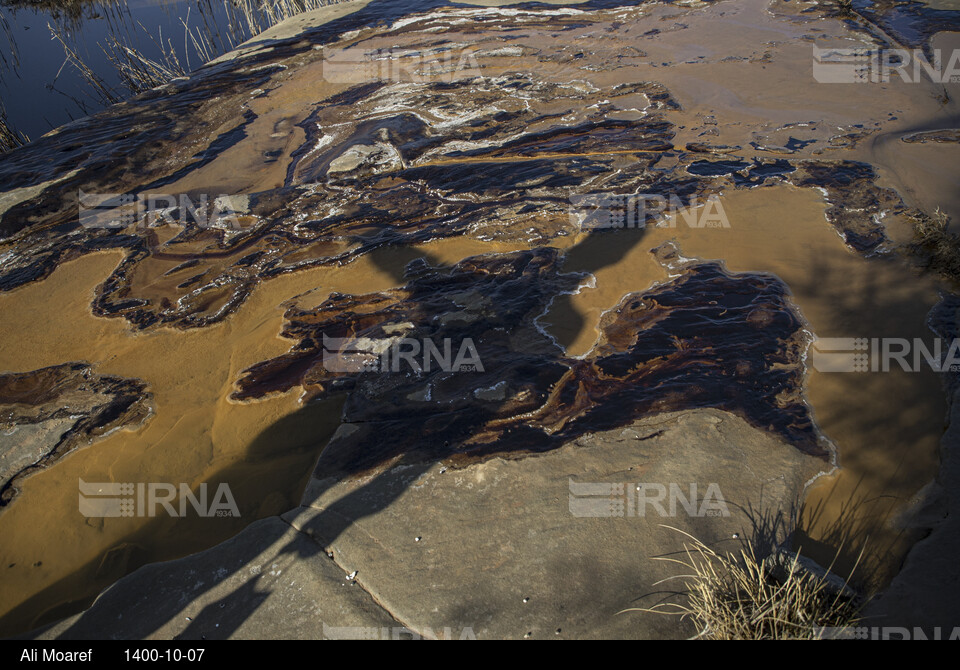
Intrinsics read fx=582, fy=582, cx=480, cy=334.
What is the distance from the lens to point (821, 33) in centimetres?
762

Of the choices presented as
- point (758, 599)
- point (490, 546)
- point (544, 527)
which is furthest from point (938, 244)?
point (490, 546)

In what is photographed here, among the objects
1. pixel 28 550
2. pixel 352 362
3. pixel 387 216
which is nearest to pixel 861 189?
pixel 387 216

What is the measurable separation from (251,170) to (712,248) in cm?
445

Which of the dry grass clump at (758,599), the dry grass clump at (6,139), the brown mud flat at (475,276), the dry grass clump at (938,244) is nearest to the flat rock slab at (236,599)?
the brown mud flat at (475,276)

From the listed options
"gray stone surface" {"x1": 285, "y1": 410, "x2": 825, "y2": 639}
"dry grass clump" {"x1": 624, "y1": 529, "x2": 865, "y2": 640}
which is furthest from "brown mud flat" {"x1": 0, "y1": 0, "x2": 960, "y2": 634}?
"dry grass clump" {"x1": 624, "y1": 529, "x2": 865, "y2": 640}

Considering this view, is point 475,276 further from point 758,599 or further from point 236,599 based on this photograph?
point 758,599

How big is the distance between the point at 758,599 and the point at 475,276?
8.65 ft

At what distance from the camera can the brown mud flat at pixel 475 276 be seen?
282cm

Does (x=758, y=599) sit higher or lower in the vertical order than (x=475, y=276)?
lower

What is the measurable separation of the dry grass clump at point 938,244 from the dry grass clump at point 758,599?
256 cm

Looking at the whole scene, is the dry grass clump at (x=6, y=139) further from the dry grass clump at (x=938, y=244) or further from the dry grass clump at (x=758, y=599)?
the dry grass clump at (x=938, y=244)

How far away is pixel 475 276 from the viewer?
13.1ft

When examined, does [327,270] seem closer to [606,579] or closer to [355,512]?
[355,512]
